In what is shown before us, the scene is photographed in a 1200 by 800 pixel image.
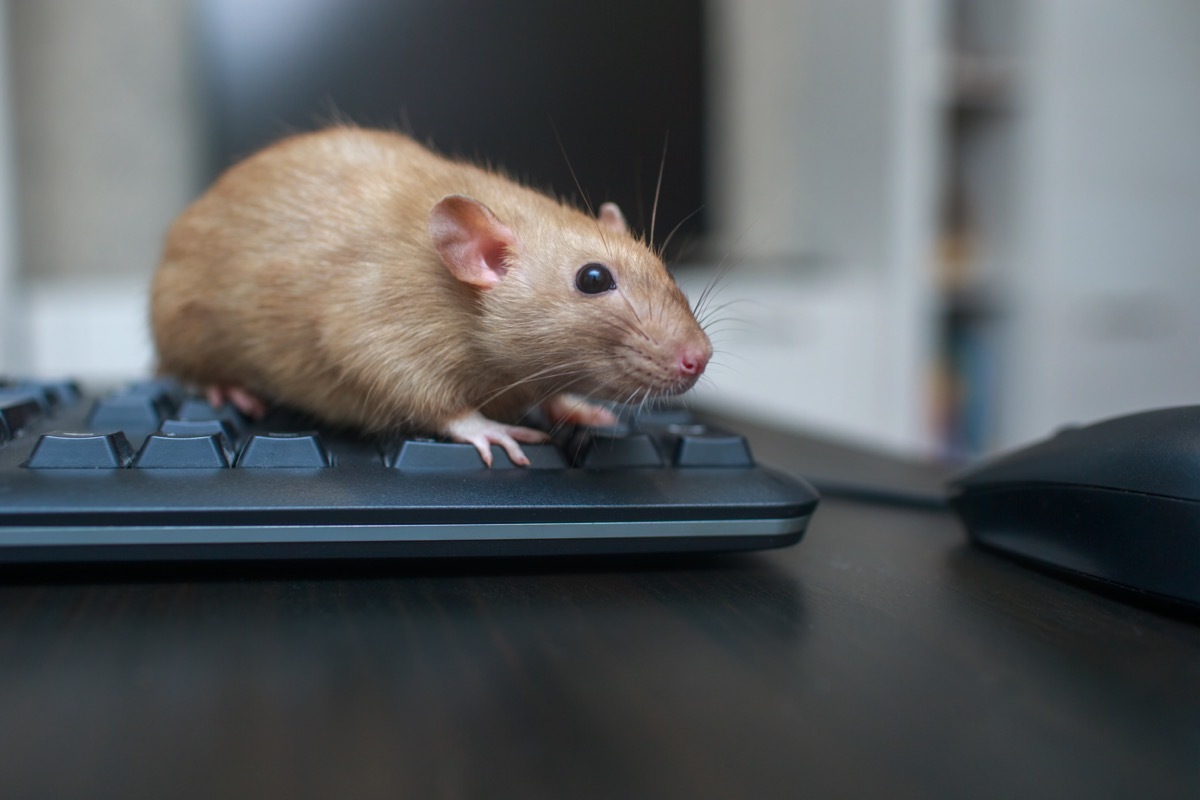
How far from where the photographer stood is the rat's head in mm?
594

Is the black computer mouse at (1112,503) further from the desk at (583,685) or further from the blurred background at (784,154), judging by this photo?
the blurred background at (784,154)

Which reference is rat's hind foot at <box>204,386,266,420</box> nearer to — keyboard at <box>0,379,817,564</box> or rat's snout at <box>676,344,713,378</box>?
keyboard at <box>0,379,817,564</box>

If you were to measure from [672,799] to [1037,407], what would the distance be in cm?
220

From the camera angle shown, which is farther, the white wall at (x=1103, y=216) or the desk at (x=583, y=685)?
the white wall at (x=1103, y=216)

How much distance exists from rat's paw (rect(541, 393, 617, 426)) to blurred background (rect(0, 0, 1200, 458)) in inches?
38.2

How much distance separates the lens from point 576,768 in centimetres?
24

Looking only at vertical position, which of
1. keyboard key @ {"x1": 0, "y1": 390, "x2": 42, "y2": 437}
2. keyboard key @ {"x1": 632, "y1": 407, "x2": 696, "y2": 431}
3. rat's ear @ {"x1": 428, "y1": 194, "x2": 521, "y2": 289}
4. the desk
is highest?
rat's ear @ {"x1": 428, "y1": 194, "x2": 521, "y2": 289}

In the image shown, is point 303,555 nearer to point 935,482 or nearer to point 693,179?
point 935,482

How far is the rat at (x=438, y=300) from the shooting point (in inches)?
23.6

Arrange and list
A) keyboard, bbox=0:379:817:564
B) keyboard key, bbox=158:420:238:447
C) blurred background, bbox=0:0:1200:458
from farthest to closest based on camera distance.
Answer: blurred background, bbox=0:0:1200:458 → keyboard key, bbox=158:420:238:447 → keyboard, bbox=0:379:817:564

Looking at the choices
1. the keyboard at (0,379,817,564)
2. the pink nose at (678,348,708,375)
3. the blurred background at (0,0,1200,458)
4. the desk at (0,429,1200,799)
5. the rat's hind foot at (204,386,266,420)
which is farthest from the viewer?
the blurred background at (0,0,1200,458)

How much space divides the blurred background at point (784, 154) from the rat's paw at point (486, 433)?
1.07m

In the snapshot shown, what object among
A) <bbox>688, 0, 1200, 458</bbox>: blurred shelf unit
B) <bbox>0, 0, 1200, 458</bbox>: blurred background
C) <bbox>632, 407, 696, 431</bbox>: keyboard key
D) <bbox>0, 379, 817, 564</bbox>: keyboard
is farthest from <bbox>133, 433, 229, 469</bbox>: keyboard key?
<bbox>688, 0, 1200, 458</bbox>: blurred shelf unit

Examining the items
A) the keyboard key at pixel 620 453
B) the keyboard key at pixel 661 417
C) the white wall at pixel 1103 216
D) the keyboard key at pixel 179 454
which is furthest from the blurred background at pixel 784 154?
the keyboard key at pixel 179 454
